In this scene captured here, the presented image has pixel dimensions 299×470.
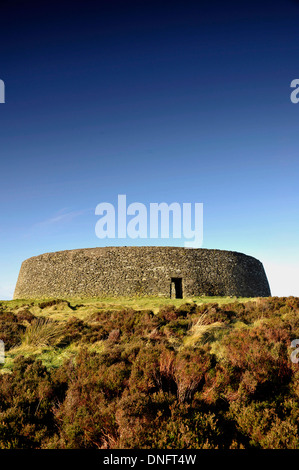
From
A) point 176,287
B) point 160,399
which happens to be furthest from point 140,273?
point 160,399

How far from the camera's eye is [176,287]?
29672mm

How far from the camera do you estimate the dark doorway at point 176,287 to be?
28750mm

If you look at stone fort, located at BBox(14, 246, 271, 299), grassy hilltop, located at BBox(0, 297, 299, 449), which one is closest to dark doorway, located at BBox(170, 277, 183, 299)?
stone fort, located at BBox(14, 246, 271, 299)

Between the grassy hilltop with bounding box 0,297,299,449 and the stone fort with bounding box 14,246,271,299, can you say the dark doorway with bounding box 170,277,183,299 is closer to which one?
the stone fort with bounding box 14,246,271,299

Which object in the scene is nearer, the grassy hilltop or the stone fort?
the grassy hilltop

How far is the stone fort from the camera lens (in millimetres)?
28781

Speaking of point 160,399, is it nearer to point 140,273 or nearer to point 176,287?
point 140,273

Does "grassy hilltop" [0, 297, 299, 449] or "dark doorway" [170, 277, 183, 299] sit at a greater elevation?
"grassy hilltop" [0, 297, 299, 449]

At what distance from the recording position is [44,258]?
3309cm

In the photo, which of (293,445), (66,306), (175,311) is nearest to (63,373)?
(293,445)

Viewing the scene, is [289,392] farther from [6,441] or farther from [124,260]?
[124,260]

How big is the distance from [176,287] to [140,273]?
4186 millimetres

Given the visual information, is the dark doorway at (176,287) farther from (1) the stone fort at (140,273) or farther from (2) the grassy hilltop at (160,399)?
(2) the grassy hilltop at (160,399)
